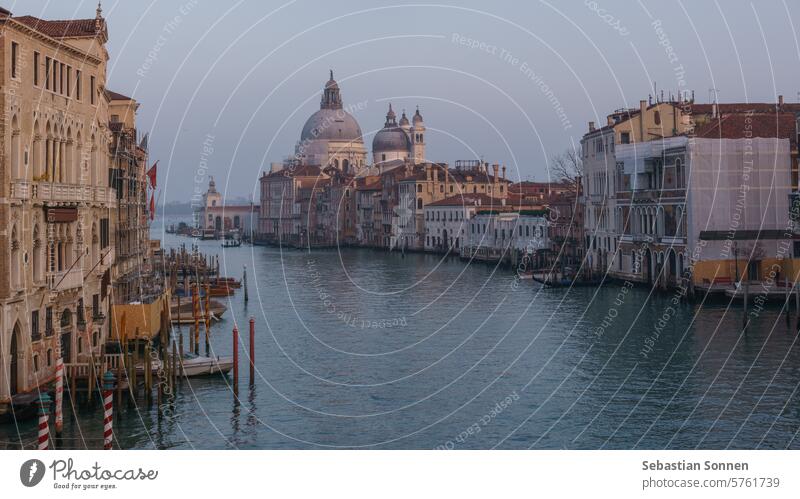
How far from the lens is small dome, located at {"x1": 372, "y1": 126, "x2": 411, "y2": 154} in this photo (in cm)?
7281

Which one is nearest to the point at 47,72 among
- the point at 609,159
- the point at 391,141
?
the point at 609,159

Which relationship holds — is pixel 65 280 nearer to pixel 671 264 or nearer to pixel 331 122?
pixel 671 264

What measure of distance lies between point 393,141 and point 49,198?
200 ft

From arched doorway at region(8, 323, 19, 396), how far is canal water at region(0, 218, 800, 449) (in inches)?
28.7

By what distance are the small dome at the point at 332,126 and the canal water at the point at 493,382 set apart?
51.4 metres

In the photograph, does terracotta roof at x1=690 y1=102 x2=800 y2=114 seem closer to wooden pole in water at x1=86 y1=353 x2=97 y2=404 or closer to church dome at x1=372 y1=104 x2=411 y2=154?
wooden pole in water at x1=86 y1=353 x2=97 y2=404

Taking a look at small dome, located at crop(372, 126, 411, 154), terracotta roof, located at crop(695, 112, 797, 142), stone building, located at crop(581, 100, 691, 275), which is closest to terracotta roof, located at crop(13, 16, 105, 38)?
terracotta roof, located at crop(695, 112, 797, 142)

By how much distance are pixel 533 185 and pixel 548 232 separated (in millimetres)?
15391

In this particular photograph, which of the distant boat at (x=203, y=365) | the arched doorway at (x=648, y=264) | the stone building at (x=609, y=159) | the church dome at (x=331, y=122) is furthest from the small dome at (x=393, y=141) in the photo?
the distant boat at (x=203, y=365)

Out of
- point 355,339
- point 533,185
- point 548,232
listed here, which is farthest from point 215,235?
point 355,339

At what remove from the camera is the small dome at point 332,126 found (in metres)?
75.6

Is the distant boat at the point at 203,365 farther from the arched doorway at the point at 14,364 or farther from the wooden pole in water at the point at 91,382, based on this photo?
the arched doorway at the point at 14,364

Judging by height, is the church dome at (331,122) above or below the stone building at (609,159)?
above

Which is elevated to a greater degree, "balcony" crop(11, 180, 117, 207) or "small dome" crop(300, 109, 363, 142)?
"small dome" crop(300, 109, 363, 142)
